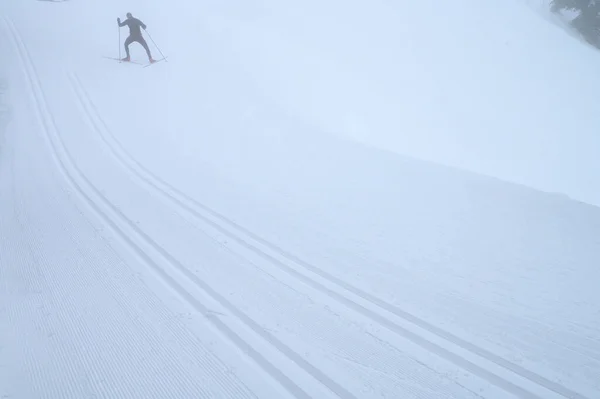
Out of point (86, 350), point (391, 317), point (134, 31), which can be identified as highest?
point (134, 31)

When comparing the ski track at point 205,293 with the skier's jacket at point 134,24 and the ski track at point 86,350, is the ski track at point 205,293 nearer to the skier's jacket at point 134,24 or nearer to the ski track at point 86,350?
the ski track at point 86,350

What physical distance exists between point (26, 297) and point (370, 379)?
3038mm

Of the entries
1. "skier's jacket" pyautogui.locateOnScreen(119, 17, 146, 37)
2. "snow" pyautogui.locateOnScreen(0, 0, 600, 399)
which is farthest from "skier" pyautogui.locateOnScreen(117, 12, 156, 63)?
"snow" pyautogui.locateOnScreen(0, 0, 600, 399)

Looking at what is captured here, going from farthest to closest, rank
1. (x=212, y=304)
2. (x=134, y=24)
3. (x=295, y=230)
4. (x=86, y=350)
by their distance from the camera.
Result: (x=134, y=24)
(x=295, y=230)
(x=212, y=304)
(x=86, y=350)

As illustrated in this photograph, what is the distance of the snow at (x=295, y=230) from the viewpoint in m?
2.53

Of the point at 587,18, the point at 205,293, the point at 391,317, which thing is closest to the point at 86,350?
the point at 205,293

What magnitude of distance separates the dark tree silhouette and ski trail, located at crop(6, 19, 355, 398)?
21784mm

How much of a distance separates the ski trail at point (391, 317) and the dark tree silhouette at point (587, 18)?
2088 centimetres

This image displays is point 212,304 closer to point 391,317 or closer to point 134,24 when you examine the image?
point 391,317

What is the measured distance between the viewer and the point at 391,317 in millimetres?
2930

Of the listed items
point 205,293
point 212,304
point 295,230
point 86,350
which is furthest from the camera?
point 295,230

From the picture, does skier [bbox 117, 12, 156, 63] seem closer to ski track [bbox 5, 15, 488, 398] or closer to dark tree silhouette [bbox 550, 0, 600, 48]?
ski track [bbox 5, 15, 488, 398]

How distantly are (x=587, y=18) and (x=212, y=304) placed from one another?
2207 cm

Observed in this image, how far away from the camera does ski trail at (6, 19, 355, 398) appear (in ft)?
8.10
